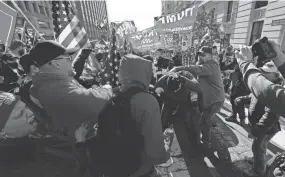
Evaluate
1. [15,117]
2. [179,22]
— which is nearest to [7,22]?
[15,117]

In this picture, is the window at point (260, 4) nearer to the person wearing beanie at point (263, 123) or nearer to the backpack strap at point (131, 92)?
the person wearing beanie at point (263, 123)

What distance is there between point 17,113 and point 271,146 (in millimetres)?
5135

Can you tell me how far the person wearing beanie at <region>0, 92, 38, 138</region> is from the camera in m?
2.52

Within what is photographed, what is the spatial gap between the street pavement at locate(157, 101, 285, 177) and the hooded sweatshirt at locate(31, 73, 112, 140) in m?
2.20

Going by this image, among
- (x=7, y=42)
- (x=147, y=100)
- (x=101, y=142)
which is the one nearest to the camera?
(x=147, y=100)

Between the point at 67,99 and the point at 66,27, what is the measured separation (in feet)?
9.29

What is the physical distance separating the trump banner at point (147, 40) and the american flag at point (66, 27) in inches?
133

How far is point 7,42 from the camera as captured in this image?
A: 11.9 feet

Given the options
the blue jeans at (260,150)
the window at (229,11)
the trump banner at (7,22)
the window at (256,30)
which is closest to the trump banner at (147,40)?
the trump banner at (7,22)

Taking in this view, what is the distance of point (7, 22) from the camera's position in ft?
11.6

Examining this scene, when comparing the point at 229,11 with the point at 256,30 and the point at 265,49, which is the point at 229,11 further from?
the point at 265,49

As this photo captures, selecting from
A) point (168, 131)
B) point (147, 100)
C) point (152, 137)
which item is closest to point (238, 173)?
point (168, 131)

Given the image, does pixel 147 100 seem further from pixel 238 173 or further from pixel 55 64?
pixel 238 173

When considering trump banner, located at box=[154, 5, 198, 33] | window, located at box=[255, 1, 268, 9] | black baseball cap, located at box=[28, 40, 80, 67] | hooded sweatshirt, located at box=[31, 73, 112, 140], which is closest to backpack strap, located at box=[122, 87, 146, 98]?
hooded sweatshirt, located at box=[31, 73, 112, 140]
